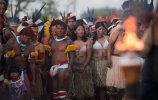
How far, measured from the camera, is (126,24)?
3.53 metres

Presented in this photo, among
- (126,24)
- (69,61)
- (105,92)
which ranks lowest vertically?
(105,92)

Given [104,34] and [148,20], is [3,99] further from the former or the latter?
[148,20]

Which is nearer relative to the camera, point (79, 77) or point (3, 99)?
point (3, 99)

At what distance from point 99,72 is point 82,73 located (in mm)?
389

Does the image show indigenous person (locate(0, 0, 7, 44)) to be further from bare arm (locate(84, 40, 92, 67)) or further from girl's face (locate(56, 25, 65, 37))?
bare arm (locate(84, 40, 92, 67))

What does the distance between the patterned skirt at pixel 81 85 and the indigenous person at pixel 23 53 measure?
3.16ft

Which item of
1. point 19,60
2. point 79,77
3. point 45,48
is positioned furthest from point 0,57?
point 79,77

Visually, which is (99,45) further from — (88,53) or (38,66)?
(38,66)

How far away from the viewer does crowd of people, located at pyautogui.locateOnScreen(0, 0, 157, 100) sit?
9.45 meters

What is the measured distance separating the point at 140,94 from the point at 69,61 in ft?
21.6

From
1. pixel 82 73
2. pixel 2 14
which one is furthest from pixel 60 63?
pixel 2 14

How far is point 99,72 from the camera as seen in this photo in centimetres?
1052

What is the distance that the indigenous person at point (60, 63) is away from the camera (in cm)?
1005

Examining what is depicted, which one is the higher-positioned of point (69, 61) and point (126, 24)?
point (126, 24)
